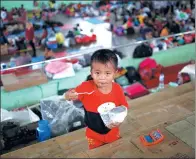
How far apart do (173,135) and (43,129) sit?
1313mm

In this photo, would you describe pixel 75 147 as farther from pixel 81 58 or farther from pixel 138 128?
pixel 81 58

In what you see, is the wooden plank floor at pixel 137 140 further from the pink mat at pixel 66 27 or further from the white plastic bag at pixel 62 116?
the pink mat at pixel 66 27

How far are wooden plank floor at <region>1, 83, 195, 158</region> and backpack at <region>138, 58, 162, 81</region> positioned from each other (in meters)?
0.97

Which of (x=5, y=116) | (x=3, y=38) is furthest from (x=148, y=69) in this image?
(x=3, y=38)

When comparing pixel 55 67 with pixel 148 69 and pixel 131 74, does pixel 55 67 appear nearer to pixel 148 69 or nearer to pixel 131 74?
pixel 131 74

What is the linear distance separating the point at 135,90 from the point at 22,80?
137 centimetres

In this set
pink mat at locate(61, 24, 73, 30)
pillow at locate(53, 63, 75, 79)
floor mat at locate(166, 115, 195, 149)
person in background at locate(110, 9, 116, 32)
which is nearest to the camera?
floor mat at locate(166, 115, 195, 149)

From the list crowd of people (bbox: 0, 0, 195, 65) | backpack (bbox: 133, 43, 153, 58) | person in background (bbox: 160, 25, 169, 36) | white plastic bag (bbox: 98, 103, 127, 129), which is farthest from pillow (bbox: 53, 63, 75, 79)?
person in background (bbox: 160, 25, 169, 36)

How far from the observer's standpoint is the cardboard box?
3068mm

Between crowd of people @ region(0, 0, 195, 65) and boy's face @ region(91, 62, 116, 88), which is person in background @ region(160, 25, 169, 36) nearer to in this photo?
crowd of people @ region(0, 0, 195, 65)

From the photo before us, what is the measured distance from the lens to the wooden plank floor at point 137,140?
1404mm

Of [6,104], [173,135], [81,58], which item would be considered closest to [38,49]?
[81,58]

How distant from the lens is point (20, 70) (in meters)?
3.34

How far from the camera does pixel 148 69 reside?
368 cm
